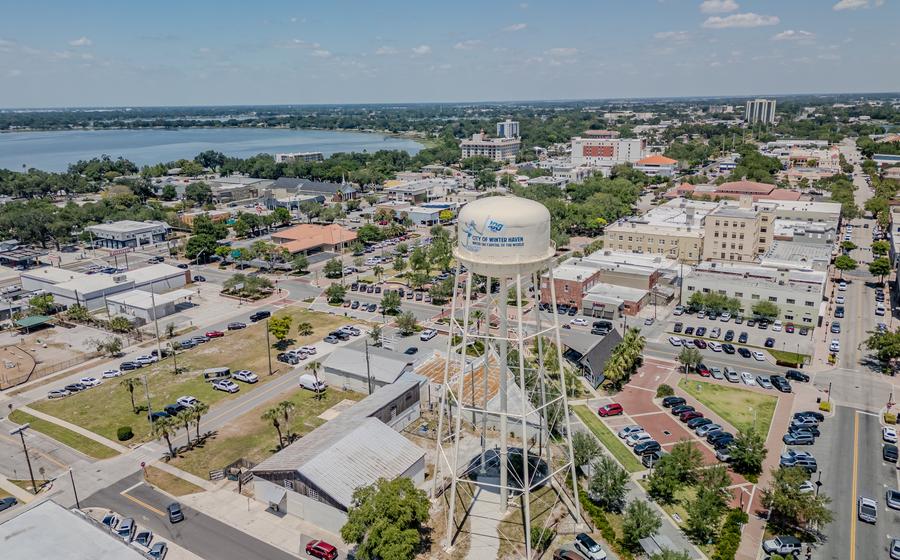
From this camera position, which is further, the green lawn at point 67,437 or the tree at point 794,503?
A: the green lawn at point 67,437

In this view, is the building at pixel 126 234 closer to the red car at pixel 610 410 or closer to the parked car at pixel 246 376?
the parked car at pixel 246 376

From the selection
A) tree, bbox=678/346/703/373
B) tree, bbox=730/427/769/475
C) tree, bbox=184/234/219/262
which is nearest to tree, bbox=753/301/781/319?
tree, bbox=678/346/703/373

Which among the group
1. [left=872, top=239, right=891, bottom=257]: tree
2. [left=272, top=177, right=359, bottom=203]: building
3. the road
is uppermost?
[left=272, top=177, right=359, bottom=203]: building

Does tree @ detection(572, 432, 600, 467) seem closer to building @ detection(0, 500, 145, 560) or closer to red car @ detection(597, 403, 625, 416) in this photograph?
red car @ detection(597, 403, 625, 416)

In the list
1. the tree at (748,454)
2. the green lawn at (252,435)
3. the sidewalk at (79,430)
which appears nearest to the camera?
the tree at (748,454)

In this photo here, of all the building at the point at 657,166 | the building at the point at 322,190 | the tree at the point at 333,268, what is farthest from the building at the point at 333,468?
the building at the point at 657,166

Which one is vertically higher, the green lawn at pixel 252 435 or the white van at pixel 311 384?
the white van at pixel 311 384

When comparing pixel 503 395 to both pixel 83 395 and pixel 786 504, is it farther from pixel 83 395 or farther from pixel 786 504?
pixel 83 395

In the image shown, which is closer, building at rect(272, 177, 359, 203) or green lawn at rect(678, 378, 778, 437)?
green lawn at rect(678, 378, 778, 437)
